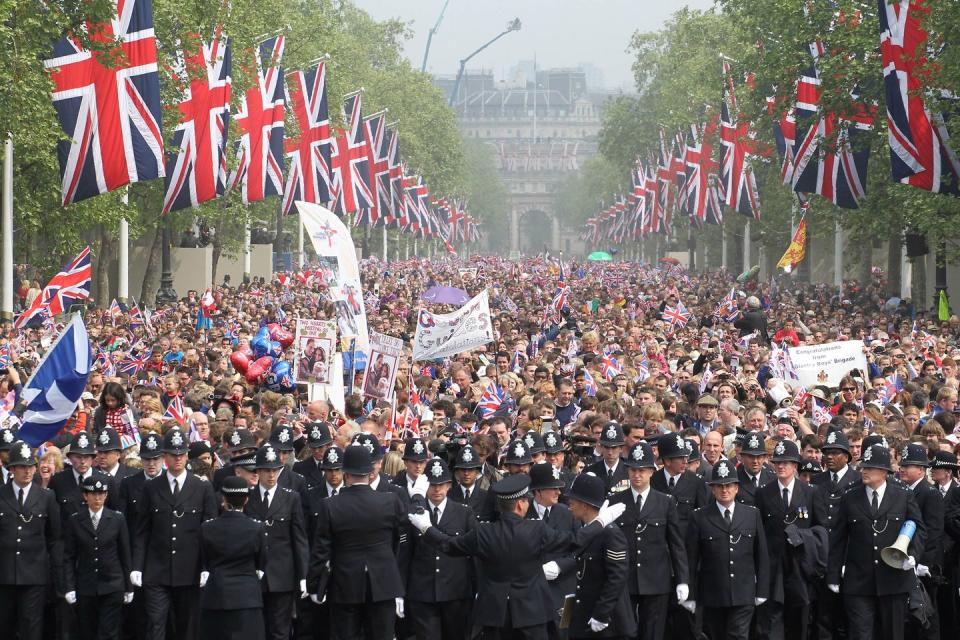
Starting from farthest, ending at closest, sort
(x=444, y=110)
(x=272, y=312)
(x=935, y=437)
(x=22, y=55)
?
1. (x=444, y=110)
2. (x=272, y=312)
3. (x=22, y=55)
4. (x=935, y=437)

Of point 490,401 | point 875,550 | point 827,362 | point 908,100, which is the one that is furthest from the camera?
point 908,100

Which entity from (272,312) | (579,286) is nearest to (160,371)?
(272,312)

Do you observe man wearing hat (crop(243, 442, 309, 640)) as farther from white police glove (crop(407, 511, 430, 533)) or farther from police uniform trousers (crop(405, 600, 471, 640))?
white police glove (crop(407, 511, 430, 533))

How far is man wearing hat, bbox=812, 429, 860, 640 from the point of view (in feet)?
39.2

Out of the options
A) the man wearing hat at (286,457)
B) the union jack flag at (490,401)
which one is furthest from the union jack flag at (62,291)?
the man wearing hat at (286,457)

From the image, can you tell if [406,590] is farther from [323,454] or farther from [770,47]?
[770,47]

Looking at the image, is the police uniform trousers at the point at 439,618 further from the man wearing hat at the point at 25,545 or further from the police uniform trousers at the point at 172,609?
the man wearing hat at the point at 25,545

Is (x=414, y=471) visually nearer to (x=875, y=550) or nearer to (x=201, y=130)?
(x=875, y=550)

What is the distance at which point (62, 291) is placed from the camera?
78.3 ft

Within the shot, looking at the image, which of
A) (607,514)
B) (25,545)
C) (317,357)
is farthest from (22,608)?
(317,357)

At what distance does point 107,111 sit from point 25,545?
15782 mm

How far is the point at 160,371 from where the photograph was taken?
73.3 ft

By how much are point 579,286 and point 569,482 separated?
4838 cm

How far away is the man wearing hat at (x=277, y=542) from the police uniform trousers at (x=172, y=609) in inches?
26.4
